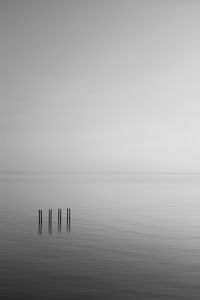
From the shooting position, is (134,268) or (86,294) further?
(134,268)

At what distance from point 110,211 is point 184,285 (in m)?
55.3

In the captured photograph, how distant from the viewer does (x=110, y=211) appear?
86.4 meters

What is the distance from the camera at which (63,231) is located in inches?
2309

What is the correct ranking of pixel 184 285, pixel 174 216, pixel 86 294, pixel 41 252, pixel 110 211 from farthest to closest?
pixel 110 211 < pixel 174 216 < pixel 41 252 < pixel 184 285 < pixel 86 294

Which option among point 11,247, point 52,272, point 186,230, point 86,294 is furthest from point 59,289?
point 186,230

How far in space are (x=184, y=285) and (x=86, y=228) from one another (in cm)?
3136

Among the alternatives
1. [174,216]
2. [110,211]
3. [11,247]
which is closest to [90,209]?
[110,211]

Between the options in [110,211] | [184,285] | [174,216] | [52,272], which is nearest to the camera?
[184,285]

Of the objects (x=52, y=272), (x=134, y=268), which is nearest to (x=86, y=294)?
(x=52, y=272)

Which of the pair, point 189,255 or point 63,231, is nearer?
point 189,255

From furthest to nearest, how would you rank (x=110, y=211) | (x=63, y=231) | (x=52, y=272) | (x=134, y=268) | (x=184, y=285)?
(x=110, y=211), (x=63, y=231), (x=134, y=268), (x=52, y=272), (x=184, y=285)

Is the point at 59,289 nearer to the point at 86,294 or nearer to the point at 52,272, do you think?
the point at 86,294

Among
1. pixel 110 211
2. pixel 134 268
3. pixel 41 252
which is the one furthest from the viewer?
pixel 110 211

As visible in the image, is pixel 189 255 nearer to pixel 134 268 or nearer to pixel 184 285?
pixel 134 268
